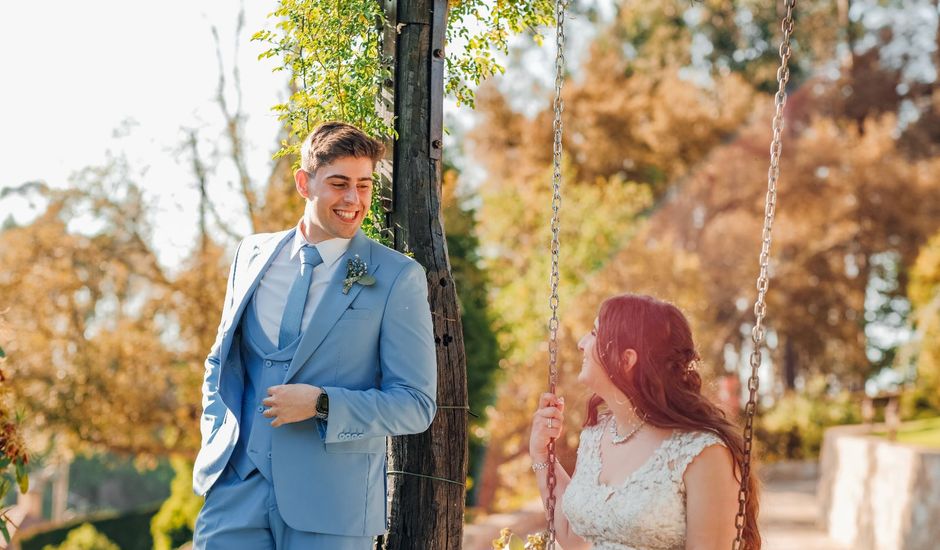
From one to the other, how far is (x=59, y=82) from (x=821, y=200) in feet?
39.4

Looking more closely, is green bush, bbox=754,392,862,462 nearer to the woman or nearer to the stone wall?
the stone wall

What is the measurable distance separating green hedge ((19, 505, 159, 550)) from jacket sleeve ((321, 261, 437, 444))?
17.1 meters

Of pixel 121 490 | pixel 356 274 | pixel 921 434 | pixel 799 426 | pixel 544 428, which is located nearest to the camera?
pixel 356 274

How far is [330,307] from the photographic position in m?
2.80

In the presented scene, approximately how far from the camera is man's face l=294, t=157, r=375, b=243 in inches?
111

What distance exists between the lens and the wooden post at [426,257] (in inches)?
139

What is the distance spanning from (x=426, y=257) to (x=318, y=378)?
0.92 m

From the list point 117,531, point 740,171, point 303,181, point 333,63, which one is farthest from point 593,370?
point 117,531

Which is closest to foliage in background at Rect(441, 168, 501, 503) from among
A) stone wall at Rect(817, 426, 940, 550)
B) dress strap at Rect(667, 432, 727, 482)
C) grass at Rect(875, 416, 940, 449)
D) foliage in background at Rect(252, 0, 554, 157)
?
stone wall at Rect(817, 426, 940, 550)

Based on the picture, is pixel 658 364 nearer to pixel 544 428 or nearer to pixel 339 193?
pixel 544 428

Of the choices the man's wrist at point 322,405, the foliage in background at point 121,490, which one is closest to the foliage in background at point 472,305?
the man's wrist at point 322,405

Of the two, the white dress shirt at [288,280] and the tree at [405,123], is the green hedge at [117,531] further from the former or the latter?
the white dress shirt at [288,280]

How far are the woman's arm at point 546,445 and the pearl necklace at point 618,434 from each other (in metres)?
0.14

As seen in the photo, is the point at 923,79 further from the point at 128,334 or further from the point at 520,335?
the point at 128,334
